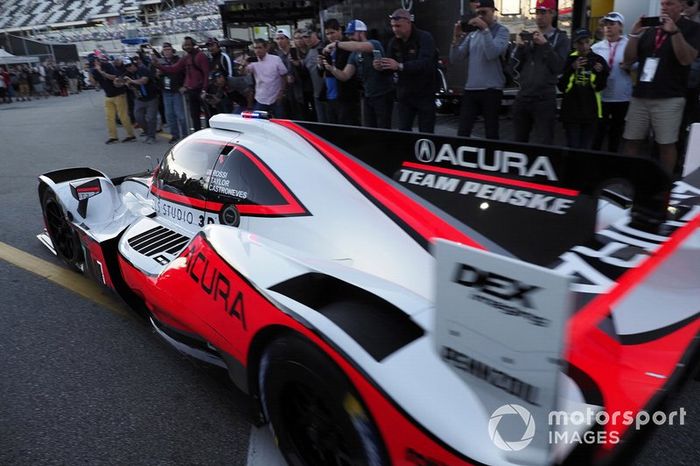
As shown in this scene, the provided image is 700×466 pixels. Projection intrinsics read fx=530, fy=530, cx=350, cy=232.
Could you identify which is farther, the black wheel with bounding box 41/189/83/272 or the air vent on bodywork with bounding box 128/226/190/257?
the black wheel with bounding box 41/189/83/272

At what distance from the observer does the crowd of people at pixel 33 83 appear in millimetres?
23766

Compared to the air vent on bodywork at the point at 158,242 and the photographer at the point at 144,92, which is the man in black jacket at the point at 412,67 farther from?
the photographer at the point at 144,92

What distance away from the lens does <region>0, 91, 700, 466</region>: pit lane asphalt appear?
2072mm

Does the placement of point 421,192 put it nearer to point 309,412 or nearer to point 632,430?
point 309,412

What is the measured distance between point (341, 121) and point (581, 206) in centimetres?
471

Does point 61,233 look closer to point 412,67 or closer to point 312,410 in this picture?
point 312,410

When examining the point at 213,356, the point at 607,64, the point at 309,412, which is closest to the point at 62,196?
the point at 213,356

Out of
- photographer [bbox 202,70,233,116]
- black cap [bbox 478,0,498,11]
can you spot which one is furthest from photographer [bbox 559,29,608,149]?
photographer [bbox 202,70,233,116]

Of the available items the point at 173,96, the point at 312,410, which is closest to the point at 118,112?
the point at 173,96

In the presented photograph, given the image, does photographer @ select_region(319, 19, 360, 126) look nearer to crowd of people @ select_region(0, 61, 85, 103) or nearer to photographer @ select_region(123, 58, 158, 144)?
photographer @ select_region(123, 58, 158, 144)

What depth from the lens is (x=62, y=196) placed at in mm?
3715

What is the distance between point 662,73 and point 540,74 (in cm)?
94

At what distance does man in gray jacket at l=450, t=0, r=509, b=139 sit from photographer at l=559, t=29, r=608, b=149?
0.59 m

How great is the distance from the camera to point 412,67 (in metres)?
4.91
